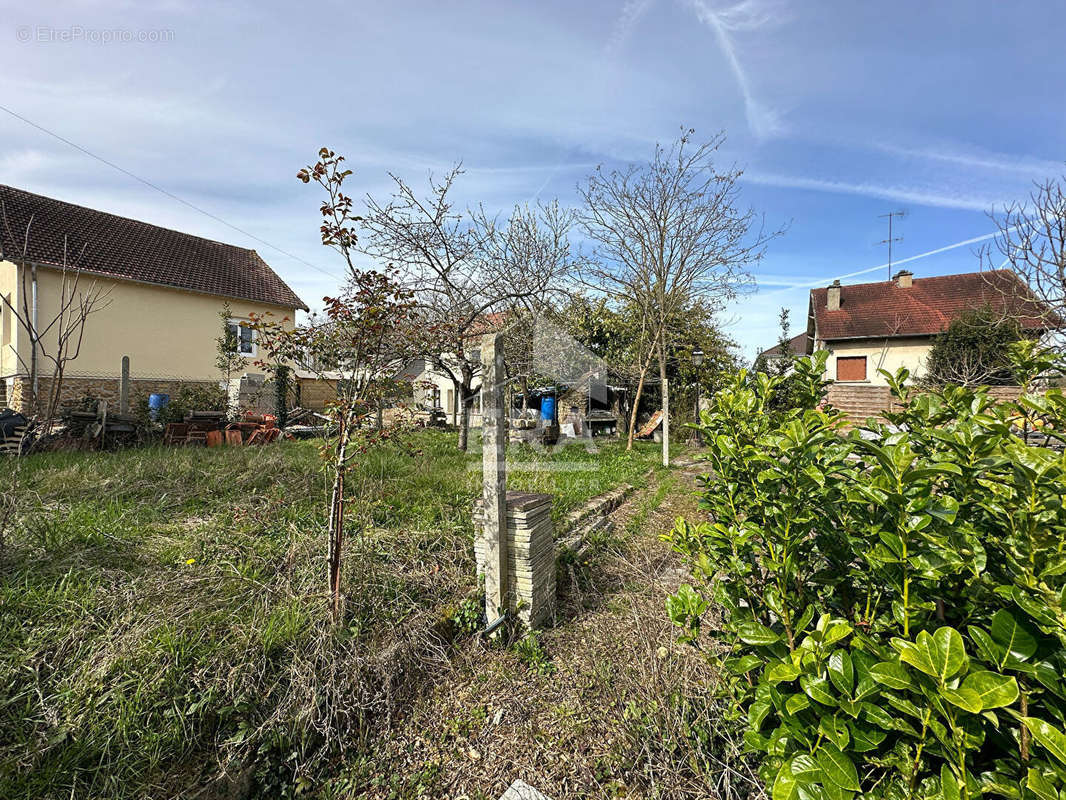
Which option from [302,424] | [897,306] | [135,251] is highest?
[135,251]

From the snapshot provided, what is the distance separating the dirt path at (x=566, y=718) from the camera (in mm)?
1798

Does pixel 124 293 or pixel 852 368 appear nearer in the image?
pixel 124 293

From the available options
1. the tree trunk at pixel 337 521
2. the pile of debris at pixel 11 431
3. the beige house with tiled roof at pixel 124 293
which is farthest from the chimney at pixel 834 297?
the pile of debris at pixel 11 431

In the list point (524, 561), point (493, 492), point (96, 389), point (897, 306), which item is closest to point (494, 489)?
point (493, 492)

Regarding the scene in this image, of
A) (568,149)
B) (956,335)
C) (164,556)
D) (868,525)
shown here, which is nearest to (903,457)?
(868,525)

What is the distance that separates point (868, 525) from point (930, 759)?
549mm

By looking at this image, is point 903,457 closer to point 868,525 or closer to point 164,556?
point 868,525

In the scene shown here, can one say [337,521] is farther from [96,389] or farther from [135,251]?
[135,251]

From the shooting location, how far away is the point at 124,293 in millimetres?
13086

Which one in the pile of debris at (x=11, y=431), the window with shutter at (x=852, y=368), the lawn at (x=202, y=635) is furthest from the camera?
the window with shutter at (x=852, y=368)

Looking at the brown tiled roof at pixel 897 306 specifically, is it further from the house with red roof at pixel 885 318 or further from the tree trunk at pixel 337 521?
the tree trunk at pixel 337 521

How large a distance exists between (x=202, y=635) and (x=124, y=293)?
15.9m

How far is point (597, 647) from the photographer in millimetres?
2594

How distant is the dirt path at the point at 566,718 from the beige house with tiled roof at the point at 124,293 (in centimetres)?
1236
